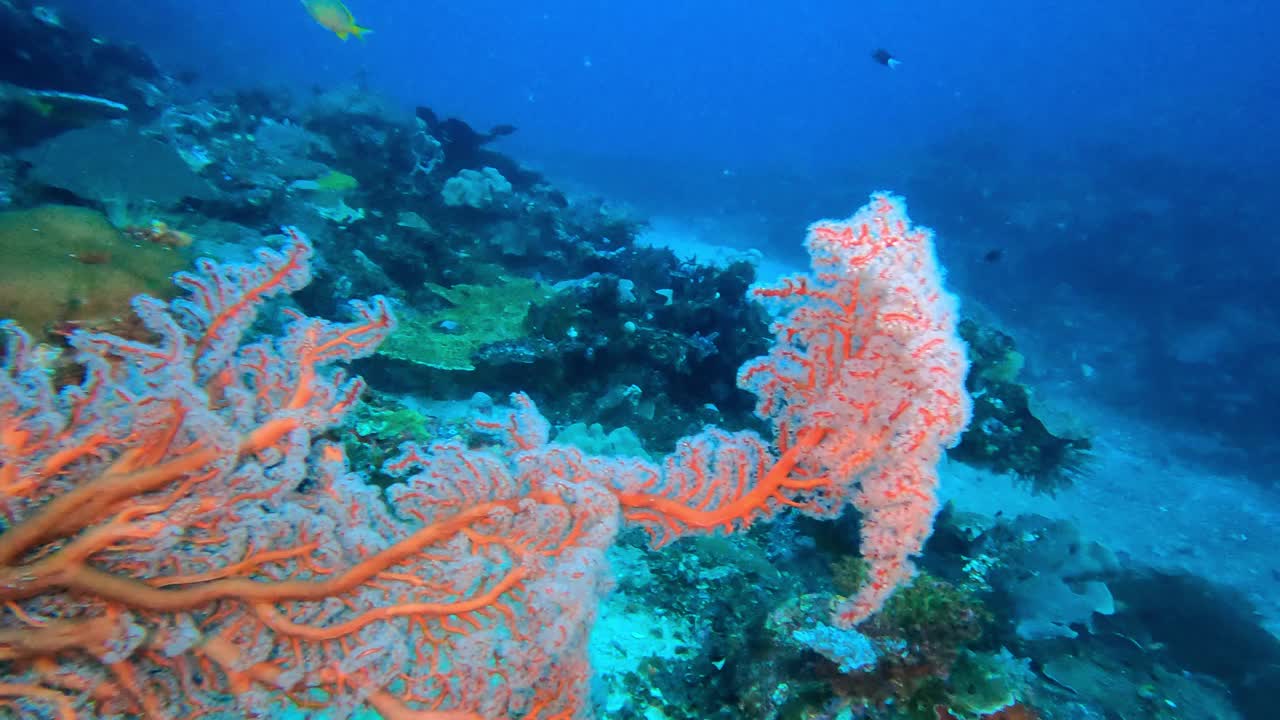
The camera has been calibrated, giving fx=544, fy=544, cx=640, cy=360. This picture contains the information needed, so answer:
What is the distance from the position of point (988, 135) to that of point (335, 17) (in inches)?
1333

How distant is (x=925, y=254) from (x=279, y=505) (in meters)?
3.16

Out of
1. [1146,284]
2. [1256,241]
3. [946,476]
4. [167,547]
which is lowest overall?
[167,547]

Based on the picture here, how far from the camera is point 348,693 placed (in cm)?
221

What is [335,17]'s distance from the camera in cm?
873

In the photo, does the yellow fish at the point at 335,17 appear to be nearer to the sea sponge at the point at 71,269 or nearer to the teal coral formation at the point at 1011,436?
the sea sponge at the point at 71,269

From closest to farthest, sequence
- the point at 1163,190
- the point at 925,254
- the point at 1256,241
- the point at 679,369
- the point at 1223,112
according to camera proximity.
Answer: the point at 925,254, the point at 679,369, the point at 1256,241, the point at 1163,190, the point at 1223,112

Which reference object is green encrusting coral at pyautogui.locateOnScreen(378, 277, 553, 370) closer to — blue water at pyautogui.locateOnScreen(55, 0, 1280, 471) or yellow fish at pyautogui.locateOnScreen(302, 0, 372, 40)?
yellow fish at pyautogui.locateOnScreen(302, 0, 372, 40)

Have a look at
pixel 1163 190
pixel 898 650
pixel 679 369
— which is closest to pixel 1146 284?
pixel 1163 190

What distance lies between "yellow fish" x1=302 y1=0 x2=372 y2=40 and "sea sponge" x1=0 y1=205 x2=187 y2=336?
575cm

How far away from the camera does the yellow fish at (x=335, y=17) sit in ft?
28.3

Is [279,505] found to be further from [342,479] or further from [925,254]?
[925,254]

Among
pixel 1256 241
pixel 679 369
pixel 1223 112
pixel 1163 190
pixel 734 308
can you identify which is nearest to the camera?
pixel 679 369

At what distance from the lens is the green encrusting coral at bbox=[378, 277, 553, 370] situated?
6289 millimetres

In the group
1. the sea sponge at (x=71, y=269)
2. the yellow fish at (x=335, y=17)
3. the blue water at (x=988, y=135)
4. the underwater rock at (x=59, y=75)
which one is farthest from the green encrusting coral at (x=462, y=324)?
the blue water at (x=988, y=135)
